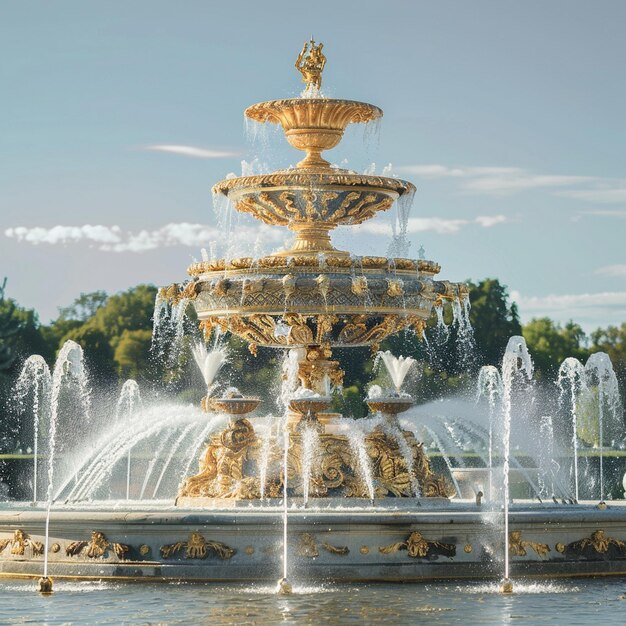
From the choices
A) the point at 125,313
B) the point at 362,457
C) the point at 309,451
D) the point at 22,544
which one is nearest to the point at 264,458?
the point at 309,451

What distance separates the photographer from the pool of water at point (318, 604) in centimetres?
2030

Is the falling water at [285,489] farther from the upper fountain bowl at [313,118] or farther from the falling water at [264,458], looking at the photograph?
the upper fountain bowl at [313,118]

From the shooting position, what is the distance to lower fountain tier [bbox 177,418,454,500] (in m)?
26.4

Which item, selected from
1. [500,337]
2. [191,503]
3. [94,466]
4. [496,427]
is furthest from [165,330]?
[191,503]

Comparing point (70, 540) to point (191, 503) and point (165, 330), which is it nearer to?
point (191, 503)

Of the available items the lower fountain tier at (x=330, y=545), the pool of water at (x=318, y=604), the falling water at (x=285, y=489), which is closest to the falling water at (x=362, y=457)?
the falling water at (x=285, y=489)

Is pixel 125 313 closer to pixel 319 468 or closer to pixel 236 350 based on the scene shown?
pixel 236 350

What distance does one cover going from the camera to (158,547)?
23609 millimetres

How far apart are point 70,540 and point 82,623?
13.2 feet

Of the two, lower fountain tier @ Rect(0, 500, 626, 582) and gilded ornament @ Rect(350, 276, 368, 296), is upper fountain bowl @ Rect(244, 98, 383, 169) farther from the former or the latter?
lower fountain tier @ Rect(0, 500, 626, 582)

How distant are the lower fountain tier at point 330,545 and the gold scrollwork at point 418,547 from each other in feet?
0.04

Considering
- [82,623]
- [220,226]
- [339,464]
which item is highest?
[220,226]

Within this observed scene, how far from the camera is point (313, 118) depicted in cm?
2900

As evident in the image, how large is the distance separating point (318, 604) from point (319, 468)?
5.27 meters
